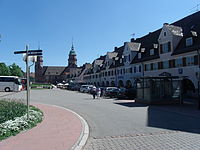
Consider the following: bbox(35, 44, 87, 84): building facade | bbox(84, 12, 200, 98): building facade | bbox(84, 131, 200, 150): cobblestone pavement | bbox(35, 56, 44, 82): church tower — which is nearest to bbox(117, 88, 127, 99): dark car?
bbox(84, 12, 200, 98): building facade

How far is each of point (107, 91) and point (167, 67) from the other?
10068 millimetres

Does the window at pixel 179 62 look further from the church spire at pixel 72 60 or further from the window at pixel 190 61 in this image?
the church spire at pixel 72 60

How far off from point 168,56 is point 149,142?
83.9 feet

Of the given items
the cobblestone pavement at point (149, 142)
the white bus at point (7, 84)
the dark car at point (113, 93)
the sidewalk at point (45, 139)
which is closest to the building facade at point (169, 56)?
the dark car at point (113, 93)

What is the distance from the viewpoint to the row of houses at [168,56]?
2594cm

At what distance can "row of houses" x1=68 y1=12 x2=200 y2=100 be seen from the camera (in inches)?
1021

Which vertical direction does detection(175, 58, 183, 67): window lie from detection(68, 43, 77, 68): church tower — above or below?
below

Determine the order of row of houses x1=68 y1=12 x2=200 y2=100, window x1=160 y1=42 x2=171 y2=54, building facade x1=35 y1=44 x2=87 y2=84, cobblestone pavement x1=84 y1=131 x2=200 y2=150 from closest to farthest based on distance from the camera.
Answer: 1. cobblestone pavement x1=84 y1=131 x2=200 y2=150
2. row of houses x1=68 y1=12 x2=200 y2=100
3. window x1=160 y1=42 x2=171 y2=54
4. building facade x1=35 y1=44 x2=87 y2=84

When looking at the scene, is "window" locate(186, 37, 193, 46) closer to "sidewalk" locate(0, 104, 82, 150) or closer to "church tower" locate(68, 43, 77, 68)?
"sidewalk" locate(0, 104, 82, 150)

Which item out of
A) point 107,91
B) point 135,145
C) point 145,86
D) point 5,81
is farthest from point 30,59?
point 5,81

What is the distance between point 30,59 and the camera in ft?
32.1

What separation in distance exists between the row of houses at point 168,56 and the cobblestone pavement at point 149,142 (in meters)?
11.9

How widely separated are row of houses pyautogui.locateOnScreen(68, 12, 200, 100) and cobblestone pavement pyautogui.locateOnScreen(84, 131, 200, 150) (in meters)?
11.9

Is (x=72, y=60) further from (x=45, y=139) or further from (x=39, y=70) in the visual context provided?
(x=45, y=139)
